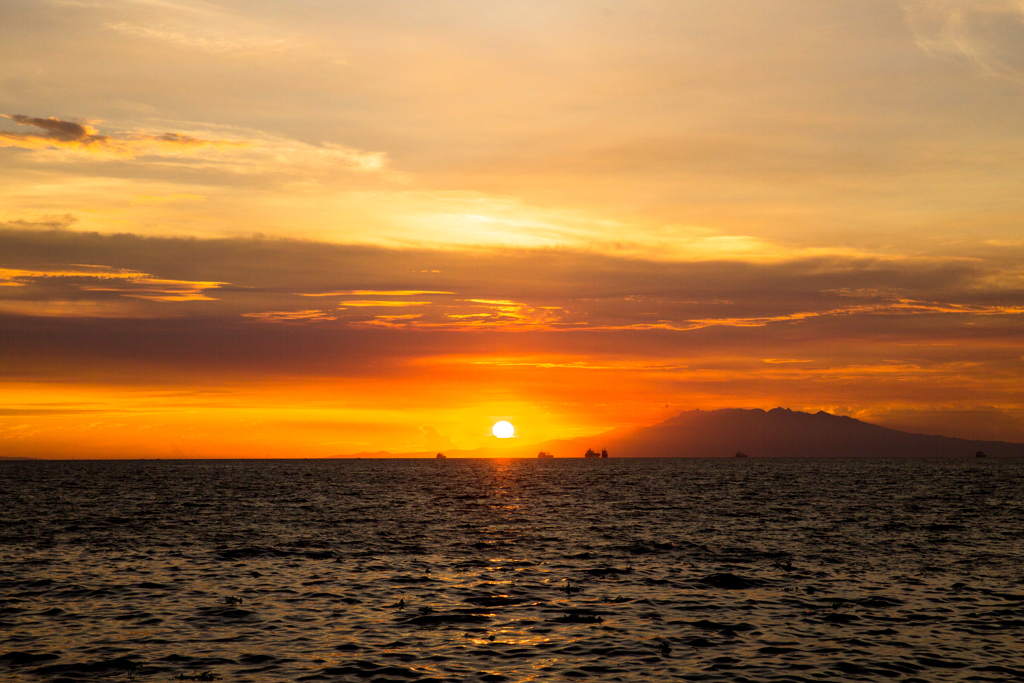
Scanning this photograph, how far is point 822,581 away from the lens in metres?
38.0

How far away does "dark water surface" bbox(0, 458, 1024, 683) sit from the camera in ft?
78.9

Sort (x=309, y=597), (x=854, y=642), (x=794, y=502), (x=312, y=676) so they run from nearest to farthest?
(x=312, y=676) → (x=854, y=642) → (x=309, y=597) → (x=794, y=502)

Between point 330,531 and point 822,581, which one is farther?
point 330,531

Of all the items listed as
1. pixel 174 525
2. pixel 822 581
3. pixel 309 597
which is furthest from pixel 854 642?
pixel 174 525

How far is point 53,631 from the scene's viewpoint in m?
27.6

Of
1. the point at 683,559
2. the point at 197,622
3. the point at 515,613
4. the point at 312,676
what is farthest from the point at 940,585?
the point at 197,622

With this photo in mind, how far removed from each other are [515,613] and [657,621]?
212 inches

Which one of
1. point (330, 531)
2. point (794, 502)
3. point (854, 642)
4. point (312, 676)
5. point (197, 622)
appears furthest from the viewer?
point (794, 502)

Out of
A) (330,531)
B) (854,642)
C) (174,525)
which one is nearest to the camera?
(854,642)

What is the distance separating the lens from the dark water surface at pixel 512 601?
24.1 m

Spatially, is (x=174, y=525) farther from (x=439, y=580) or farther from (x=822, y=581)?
(x=822, y=581)

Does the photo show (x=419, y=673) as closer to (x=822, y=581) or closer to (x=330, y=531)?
(x=822, y=581)

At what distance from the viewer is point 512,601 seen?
1303 inches

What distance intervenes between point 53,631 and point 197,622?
464 centimetres
